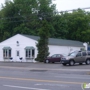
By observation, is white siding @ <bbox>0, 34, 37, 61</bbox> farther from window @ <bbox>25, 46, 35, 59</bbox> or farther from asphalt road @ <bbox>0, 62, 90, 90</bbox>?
asphalt road @ <bbox>0, 62, 90, 90</bbox>

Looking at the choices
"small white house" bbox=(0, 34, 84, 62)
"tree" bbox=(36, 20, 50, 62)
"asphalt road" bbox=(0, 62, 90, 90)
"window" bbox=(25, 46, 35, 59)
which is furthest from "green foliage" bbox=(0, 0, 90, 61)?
"asphalt road" bbox=(0, 62, 90, 90)

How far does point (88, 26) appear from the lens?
75.7 m

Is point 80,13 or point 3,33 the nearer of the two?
point 3,33

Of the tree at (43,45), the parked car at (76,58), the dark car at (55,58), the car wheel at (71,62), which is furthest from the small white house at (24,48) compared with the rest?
the car wheel at (71,62)

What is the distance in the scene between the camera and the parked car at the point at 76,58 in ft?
111

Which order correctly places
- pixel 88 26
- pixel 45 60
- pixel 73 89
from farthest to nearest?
1. pixel 88 26
2. pixel 45 60
3. pixel 73 89

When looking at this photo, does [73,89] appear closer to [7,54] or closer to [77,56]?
[77,56]

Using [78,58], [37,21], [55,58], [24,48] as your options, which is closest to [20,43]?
[24,48]

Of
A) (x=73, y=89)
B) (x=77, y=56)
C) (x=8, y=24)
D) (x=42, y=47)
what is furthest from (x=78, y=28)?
(x=73, y=89)

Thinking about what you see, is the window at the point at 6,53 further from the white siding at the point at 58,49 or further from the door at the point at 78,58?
the door at the point at 78,58

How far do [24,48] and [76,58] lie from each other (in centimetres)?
1731

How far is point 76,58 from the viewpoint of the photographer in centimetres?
3412

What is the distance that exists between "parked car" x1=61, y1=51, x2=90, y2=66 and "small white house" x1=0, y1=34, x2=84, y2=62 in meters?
13.1

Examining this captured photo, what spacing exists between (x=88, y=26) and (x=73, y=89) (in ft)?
213
